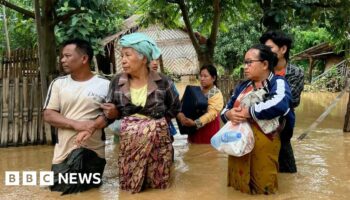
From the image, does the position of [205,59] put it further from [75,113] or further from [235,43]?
[235,43]

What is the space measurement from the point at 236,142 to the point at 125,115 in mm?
1096

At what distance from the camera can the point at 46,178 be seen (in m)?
4.36

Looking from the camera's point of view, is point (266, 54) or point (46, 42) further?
point (46, 42)

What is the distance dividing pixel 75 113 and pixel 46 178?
2.73ft

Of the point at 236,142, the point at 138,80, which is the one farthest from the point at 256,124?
the point at 138,80

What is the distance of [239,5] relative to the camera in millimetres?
9594

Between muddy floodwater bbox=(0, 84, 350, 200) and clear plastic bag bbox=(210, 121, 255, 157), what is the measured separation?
52cm

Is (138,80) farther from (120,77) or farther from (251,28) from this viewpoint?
(251,28)

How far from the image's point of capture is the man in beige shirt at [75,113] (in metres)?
4.00

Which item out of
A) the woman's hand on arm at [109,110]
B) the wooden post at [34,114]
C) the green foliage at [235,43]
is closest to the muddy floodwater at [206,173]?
the wooden post at [34,114]

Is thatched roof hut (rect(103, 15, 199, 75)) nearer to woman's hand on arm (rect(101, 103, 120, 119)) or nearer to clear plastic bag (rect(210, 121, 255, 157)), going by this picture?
woman's hand on arm (rect(101, 103, 120, 119))

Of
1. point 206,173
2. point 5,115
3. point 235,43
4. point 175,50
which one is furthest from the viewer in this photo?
point 175,50

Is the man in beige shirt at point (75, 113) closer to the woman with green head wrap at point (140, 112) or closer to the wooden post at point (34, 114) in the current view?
the woman with green head wrap at point (140, 112)

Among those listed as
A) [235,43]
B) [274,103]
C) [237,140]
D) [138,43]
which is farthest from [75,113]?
[235,43]
